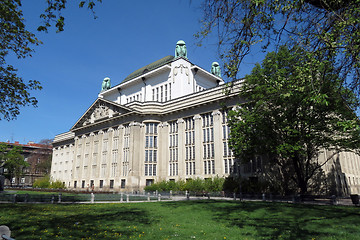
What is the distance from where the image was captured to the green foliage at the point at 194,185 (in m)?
37.5

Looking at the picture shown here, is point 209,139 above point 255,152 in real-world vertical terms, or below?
above

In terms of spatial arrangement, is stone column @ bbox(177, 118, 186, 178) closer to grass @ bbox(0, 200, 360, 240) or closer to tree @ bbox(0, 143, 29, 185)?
grass @ bbox(0, 200, 360, 240)

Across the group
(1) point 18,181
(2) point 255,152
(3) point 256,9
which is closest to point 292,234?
(3) point 256,9

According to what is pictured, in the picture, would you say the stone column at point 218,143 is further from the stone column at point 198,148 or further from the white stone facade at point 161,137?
the stone column at point 198,148

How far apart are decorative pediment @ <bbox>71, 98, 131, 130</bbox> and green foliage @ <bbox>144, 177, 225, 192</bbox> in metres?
16.2

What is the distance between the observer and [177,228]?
11039mm

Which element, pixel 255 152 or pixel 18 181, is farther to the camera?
pixel 18 181

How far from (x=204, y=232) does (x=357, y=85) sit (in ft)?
25.7

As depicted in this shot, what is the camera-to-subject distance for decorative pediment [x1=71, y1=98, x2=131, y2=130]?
53366 mm

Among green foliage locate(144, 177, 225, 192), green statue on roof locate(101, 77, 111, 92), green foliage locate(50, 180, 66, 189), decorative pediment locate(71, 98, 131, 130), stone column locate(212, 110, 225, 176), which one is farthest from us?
green statue on roof locate(101, 77, 111, 92)

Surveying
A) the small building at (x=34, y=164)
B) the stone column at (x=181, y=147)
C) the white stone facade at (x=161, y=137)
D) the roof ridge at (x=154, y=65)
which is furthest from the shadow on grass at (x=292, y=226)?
the small building at (x=34, y=164)

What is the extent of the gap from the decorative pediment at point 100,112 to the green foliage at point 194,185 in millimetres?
16169

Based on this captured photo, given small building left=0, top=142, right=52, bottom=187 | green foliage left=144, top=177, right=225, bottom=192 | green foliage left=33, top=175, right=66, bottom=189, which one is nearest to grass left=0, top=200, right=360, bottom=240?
green foliage left=144, top=177, right=225, bottom=192

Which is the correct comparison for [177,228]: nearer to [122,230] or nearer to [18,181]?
[122,230]
